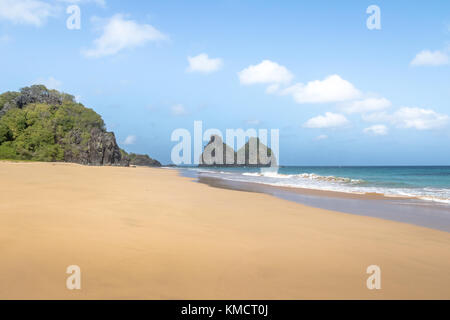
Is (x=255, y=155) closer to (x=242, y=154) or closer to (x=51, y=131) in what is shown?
(x=242, y=154)

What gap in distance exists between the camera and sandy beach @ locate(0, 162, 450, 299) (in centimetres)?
277

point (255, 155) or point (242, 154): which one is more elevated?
point (242, 154)

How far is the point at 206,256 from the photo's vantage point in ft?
12.2

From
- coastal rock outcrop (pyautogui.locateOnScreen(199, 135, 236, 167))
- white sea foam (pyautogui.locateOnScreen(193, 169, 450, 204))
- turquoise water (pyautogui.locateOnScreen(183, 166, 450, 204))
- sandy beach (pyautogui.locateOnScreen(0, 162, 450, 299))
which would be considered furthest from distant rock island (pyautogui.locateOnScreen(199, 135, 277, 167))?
sandy beach (pyautogui.locateOnScreen(0, 162, 450, 299))

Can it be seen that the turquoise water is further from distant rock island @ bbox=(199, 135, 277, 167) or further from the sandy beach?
distant rock island @ bbox=(199, 135, 277, 167)

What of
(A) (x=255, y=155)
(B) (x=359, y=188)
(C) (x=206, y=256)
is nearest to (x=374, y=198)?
(B) (x=359, y=188)

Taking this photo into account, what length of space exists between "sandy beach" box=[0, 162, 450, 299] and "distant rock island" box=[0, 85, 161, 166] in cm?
5580

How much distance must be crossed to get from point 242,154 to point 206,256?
630ft

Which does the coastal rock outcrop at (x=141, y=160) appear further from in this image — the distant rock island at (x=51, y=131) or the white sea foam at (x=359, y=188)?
the white sea foam at (x=359, y=188)

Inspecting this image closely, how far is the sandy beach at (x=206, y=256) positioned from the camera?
2766mm

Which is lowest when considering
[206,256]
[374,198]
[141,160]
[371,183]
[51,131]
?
[371,183]

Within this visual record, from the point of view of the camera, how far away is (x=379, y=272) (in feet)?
11.2

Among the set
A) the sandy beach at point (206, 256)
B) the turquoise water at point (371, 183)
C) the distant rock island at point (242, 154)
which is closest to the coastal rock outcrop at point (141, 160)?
the distant rock island at point (242, 154)
